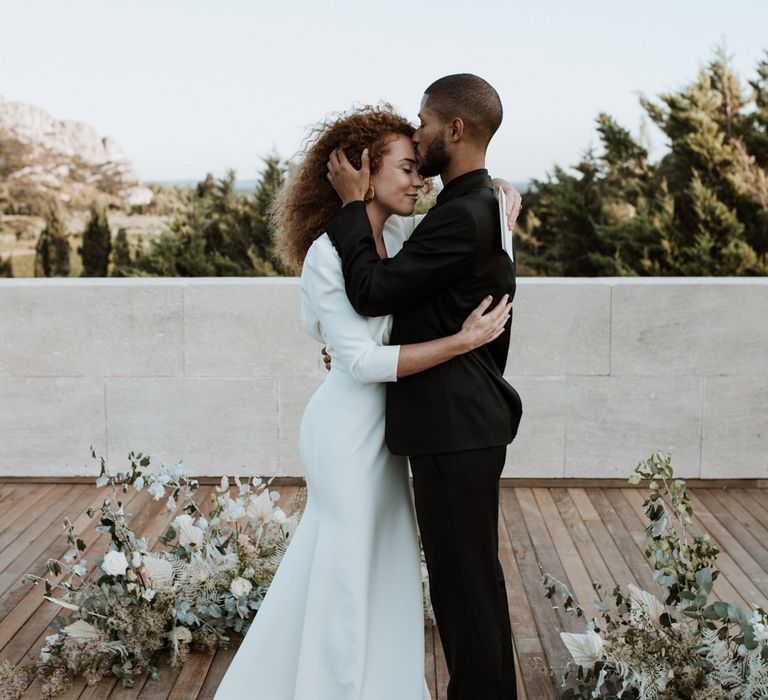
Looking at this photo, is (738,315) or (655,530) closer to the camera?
(655,530)

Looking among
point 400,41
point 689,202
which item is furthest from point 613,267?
point 400,41

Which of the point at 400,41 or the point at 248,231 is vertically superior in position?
the point at 400,41

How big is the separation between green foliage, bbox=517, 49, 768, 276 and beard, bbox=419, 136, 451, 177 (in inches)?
417

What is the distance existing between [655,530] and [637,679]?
0.38 metres

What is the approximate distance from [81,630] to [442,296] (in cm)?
150

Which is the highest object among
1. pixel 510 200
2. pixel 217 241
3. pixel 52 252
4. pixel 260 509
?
pixel 510 200

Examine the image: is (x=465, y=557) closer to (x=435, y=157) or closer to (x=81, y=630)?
(x=435, y=157)

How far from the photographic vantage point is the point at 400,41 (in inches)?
750

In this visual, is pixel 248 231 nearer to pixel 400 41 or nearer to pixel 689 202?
pixel 689 202

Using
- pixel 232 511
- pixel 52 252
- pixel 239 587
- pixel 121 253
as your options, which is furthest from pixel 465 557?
pixel 52 252

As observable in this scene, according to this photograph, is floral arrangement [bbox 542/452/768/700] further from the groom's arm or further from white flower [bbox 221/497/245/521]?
white flower [bbox 221/497/245/521]

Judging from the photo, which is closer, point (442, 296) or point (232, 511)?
point (442, 296)

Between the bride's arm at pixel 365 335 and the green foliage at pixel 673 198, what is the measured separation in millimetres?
10651

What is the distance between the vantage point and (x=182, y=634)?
2896mm
